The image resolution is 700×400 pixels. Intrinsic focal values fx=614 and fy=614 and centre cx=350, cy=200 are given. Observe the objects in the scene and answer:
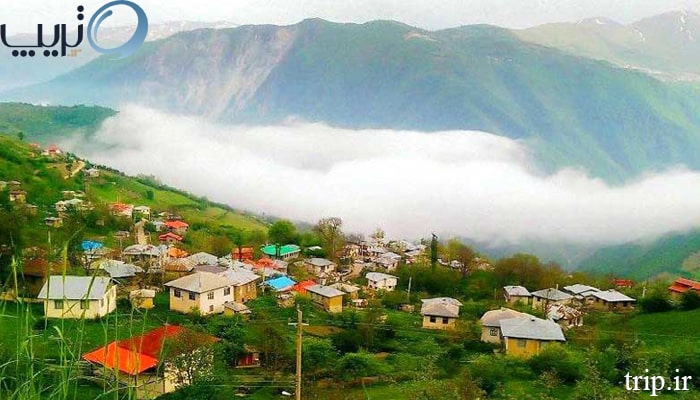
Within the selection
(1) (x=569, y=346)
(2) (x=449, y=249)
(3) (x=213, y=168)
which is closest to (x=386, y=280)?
(2) (x=449, y=249)

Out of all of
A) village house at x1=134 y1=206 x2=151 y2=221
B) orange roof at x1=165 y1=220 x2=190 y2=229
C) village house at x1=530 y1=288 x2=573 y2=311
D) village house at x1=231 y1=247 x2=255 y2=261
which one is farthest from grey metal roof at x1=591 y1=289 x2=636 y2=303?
village house at x1=134 y1=206 x2=151 y2=221

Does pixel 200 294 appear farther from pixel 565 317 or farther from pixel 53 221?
pixel 565 317

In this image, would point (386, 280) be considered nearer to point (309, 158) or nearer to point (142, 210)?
point (142, 210)

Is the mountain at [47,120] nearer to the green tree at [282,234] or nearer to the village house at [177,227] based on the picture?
the village house at [177,227]

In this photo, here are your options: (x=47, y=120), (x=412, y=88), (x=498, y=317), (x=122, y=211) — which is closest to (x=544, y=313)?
(x=498, y=317)

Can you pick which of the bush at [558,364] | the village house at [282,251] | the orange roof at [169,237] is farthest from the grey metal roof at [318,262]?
the bush at [558,364]
